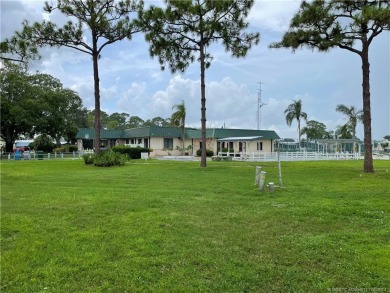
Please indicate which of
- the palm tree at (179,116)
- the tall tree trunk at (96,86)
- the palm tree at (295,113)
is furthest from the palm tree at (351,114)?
the tall tree trunk at (96,86)

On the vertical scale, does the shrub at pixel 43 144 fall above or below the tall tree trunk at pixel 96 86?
below

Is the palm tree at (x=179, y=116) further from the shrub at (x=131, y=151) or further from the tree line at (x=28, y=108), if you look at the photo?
the shrub at (x=131, y=151)

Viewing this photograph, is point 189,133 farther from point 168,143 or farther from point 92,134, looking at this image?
point 92,134

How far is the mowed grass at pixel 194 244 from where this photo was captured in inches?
158

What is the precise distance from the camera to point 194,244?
5.21 metres

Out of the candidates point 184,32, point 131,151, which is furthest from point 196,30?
point 131,151

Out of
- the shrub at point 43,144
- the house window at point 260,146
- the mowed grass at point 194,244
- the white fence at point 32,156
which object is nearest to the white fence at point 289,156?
the house window at point 260,146

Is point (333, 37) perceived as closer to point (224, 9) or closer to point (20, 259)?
point (224, 9)

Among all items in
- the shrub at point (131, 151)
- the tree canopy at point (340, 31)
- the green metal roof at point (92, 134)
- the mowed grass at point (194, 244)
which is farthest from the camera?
the green metal roof at point (92, 134)

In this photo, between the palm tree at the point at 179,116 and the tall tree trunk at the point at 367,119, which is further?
the palm tree at the point at 179,116

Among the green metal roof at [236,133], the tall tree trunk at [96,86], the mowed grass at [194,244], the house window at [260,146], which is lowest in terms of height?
the mowed grass at [194,244]

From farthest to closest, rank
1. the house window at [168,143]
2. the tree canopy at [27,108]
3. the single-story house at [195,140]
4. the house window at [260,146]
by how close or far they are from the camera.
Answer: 1. the house window at [168,143]
2. the single-story house at [195,140]
3. the house window at [260,146]
4. the tree canopy at [27,108]

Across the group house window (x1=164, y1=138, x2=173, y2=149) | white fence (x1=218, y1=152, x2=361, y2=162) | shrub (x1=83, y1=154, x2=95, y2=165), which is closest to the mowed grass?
shrub (x1=83, y1=154, x2=95, y2=165)

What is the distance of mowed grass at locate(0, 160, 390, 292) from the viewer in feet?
13.2
